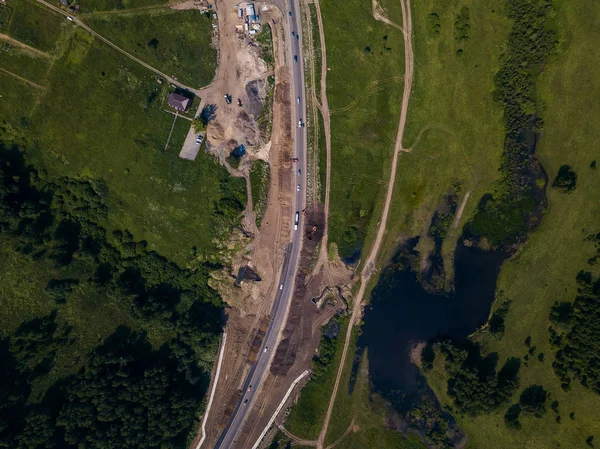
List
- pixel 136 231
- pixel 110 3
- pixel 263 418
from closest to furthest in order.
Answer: pixel 110 3 < pixel 136 231 < pixel 263 418

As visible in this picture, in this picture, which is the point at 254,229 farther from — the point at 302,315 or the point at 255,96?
the point at 255,96

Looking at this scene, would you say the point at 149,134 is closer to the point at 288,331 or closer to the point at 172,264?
the point at 172,264

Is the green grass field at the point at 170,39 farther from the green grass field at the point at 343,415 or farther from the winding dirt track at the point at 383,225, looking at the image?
the green grass field at the point at 343,415

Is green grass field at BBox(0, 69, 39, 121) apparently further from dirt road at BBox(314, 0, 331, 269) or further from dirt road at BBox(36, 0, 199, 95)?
dirt road at BBox(314, 0, 331, 269)

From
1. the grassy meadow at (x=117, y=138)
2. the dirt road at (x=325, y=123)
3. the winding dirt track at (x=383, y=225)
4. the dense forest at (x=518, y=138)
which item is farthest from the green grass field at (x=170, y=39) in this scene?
the dense forest at (x=518, y=138)

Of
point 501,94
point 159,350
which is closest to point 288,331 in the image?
point 159,350

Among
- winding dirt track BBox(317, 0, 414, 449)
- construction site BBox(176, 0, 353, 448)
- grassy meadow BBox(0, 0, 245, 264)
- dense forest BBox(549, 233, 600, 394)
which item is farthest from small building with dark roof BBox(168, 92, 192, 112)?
dense forest BBox(549, 233, 600, 394)
